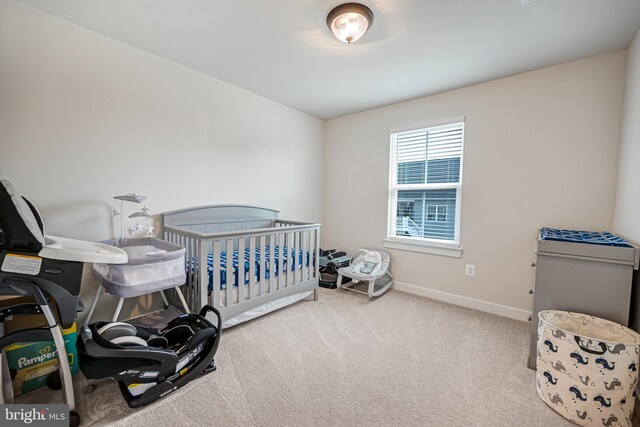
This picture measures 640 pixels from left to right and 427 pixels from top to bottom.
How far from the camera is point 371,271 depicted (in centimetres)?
314

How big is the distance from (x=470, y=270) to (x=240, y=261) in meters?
2.33

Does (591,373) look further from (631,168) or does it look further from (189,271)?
(189,271)

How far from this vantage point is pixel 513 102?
8.17 feet

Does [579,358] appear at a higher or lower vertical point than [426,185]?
lower

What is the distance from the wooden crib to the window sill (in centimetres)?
105

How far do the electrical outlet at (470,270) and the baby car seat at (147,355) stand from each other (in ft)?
8.15

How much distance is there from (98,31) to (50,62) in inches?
A: 16.1

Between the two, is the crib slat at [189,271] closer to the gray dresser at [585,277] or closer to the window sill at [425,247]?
the window sill at [425,247]

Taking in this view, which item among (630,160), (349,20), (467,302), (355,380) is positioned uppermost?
(349,20)

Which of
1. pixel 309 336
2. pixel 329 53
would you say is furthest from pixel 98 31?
pixel 309 336

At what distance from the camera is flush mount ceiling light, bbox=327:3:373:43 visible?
162 centimetres

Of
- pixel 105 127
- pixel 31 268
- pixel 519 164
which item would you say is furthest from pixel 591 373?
pixel 105 127

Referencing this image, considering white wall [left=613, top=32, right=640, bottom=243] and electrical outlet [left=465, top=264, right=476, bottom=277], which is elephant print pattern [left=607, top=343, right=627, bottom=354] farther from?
electrical outlet [left=465, top=264, right=476, bottom=277]

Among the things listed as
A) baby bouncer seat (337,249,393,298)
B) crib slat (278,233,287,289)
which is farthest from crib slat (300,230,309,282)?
baby bouncer seat (337,249,393,298)
